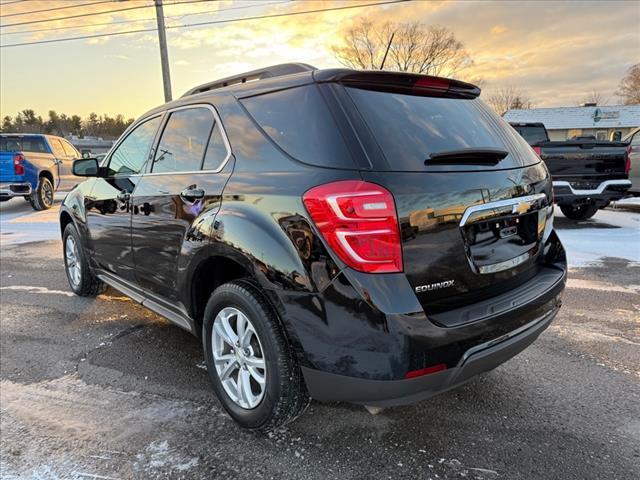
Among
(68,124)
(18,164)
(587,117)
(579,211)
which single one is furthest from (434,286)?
(68,124)

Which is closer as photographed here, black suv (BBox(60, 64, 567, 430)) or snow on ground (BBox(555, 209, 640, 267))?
black suv (BBox(60, 64, 567, 430))

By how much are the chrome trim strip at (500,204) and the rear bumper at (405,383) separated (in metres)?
0.58

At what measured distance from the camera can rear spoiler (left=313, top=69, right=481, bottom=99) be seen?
2213 millimetres

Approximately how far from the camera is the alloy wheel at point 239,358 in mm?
2367

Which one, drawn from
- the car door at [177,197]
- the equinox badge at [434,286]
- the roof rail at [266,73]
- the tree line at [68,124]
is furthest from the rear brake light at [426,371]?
the tree line at [68,124]

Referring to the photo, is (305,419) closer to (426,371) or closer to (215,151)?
(426,371)

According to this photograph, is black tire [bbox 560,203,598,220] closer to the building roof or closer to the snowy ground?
the snowy ground

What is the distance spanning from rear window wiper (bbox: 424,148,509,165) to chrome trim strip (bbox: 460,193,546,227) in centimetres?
21

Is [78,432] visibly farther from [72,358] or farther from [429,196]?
[429,196]

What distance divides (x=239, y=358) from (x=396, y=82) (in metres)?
1.64

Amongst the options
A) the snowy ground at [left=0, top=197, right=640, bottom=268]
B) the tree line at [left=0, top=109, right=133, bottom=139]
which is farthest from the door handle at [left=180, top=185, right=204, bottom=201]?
the tree line at [left=0, top=109, right=133, bottom=139]

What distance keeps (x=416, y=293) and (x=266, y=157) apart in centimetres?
100

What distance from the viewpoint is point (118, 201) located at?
3586mm

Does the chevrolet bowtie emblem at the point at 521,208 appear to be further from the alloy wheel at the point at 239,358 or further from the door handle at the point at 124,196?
the door handle at the point at 124,196
